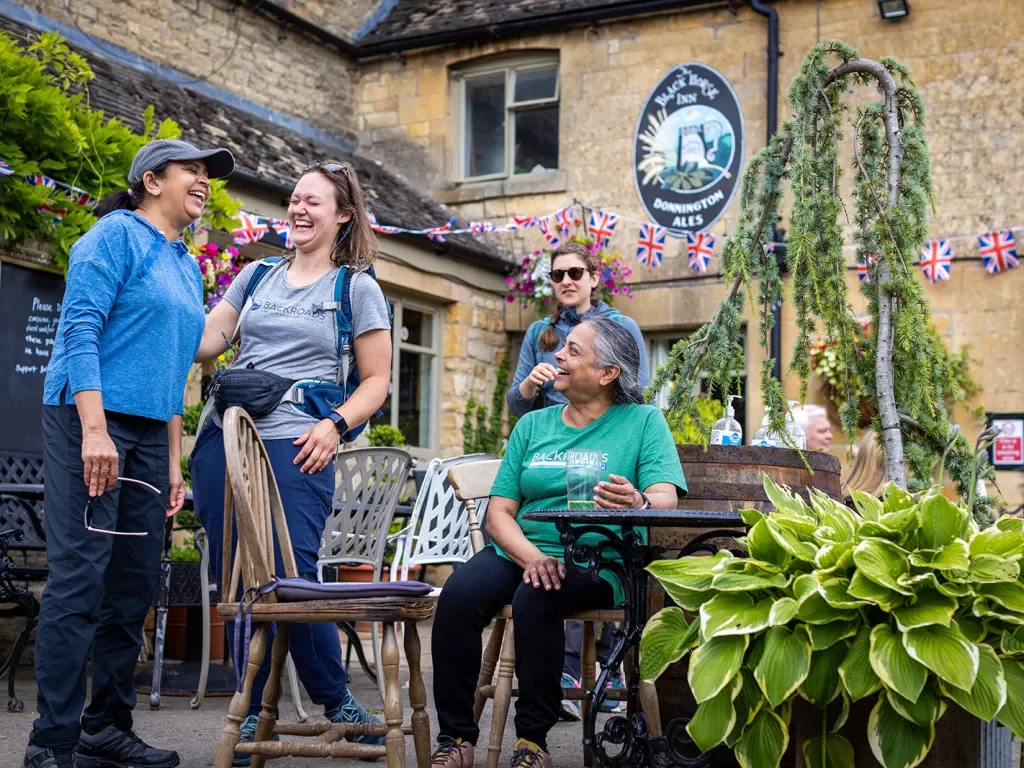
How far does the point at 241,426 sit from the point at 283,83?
9.26 metres

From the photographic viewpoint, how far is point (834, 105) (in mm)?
4254

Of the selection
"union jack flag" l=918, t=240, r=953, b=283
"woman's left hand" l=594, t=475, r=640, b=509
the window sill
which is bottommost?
"woman's left hand" l=594, t=475, r=640, b=509

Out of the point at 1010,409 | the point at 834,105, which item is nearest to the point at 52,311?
the point at 834,105

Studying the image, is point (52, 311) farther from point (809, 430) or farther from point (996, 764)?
point (996, 764)

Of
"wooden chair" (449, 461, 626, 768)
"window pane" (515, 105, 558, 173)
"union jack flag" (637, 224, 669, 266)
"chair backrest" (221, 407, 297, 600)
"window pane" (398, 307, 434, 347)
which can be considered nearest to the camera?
"chair backrest" (221, 407, 297, 600)

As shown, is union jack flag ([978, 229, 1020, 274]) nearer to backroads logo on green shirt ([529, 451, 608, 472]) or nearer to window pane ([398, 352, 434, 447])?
window pane ([398, 352, 434, 447])

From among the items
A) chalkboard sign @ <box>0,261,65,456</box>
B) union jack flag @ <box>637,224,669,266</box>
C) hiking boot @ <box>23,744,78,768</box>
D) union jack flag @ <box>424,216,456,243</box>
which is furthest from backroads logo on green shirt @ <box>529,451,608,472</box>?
union jack flag @ <box>637,224,669,266</box>

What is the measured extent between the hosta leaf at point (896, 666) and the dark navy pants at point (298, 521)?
5.39 ft

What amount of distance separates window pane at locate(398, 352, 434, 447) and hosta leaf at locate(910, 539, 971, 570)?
9.00m

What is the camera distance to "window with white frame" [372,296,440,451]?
11336mm

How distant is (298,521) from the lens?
356 centimetres

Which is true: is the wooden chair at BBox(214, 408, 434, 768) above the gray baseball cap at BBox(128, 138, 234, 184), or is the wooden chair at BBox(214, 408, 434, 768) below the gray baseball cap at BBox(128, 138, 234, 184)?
below

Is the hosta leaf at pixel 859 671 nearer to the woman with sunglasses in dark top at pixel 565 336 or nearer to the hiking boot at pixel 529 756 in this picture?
the hiking boot at pixel 529 756

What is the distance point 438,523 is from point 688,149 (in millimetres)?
6917
